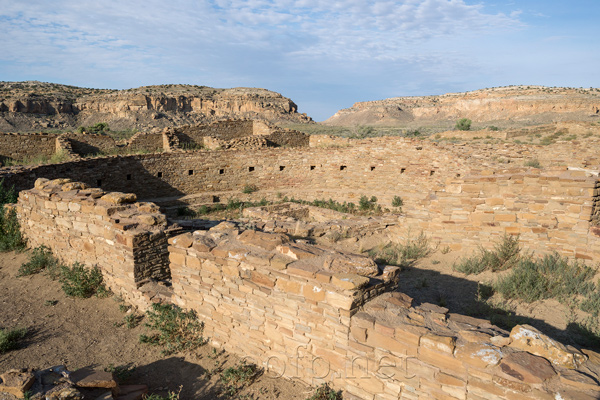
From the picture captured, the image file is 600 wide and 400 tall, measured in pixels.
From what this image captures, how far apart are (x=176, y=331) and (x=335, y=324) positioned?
2281mm

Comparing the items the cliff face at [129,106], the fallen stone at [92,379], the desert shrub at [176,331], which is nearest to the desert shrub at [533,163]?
the desert shrub at [176,331]

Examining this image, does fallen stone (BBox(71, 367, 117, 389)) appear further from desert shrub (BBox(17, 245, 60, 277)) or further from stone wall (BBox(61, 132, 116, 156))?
stone wall (BBox(61, 132, 116, 156))

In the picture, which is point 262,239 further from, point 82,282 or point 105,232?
point 82,282

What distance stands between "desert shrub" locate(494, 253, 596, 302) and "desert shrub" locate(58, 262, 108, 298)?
6.14 metres

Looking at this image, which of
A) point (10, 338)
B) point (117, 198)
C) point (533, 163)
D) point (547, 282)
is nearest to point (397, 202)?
point (533, 163)

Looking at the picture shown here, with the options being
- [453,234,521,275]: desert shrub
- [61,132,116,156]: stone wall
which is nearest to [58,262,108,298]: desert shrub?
[453,234,521,275]: desert shrub

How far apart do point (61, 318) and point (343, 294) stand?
4.19 meters

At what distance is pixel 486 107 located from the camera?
2239 inches

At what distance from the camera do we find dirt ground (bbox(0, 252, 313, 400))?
3.68 m

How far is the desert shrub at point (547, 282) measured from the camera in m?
4.89

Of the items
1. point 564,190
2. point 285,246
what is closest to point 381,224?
point 564,190

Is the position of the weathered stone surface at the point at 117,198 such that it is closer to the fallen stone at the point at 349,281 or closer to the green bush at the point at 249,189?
the fallen stone at the point at 349,281

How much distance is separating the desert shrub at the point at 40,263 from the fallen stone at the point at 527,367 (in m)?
6.71

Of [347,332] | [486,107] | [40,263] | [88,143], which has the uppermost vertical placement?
[486,107]
